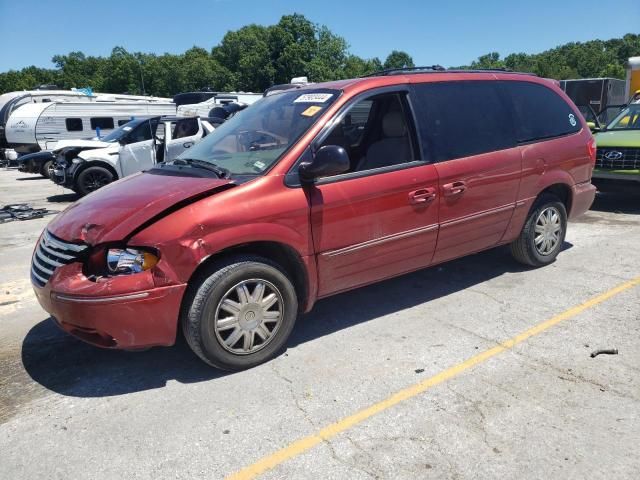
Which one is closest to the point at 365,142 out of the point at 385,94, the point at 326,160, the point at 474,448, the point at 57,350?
the point at 385,94

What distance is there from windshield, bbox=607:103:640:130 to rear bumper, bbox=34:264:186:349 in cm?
849

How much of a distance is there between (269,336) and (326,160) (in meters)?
1.24

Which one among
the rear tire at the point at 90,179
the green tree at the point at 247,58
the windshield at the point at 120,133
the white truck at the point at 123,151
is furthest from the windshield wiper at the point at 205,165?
the green tree at the point at 247,58

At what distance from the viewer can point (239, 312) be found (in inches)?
128

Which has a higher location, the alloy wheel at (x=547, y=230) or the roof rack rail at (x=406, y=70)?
the roof rack rail at (x=406, y=70)

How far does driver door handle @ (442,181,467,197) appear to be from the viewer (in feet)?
13.2

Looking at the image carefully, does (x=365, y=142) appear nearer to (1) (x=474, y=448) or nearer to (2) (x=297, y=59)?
(1) (x=474, y=448)

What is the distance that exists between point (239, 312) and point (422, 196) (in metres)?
1.66

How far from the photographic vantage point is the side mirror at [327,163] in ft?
10.6

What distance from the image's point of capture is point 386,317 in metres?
4.15

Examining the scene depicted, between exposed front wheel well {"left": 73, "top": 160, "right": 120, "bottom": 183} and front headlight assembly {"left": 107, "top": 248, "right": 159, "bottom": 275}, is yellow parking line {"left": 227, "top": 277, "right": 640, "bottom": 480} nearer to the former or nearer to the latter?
front headlight assembly {"left": 107, "top": 248, "right": 159, "bottom": 275}

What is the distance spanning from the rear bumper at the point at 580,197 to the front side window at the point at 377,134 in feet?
7.46

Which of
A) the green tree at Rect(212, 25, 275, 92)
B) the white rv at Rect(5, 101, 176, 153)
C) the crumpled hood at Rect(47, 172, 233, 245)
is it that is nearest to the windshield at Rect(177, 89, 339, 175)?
the crumpled hood at Rect(47, 172, 233, 245)

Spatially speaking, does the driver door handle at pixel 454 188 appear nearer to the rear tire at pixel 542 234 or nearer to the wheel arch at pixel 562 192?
the rear tire at pixel 542 234
